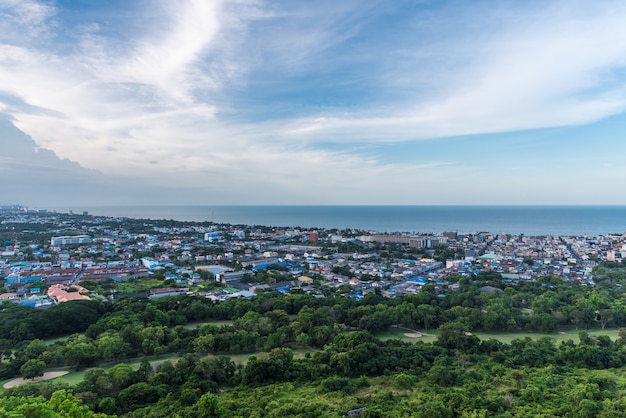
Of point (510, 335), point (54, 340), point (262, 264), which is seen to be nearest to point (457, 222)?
point (262, 264)

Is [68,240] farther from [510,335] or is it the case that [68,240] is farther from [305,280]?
[510,335]

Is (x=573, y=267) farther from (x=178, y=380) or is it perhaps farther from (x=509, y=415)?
(x=178, y=380)

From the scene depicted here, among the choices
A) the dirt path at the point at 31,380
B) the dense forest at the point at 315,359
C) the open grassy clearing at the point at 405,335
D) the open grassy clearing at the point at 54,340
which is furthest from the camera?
the open grassy clearing at the point at 405,335

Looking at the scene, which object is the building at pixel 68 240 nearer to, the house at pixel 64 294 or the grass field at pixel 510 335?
the house at pixel 64 294

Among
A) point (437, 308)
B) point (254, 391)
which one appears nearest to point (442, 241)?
point (437, 308)

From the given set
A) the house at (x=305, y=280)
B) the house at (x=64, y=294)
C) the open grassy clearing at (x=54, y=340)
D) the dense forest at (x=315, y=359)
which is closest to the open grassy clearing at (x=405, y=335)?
the dense forest at (x=315, y=359)

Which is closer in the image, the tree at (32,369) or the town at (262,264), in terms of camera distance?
the tree at (32,369)

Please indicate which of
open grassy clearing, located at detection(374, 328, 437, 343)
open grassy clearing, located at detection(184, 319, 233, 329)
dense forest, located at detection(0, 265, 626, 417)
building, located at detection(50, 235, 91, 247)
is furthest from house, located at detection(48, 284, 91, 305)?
building, located at detection(50, 235, 91, 247)
